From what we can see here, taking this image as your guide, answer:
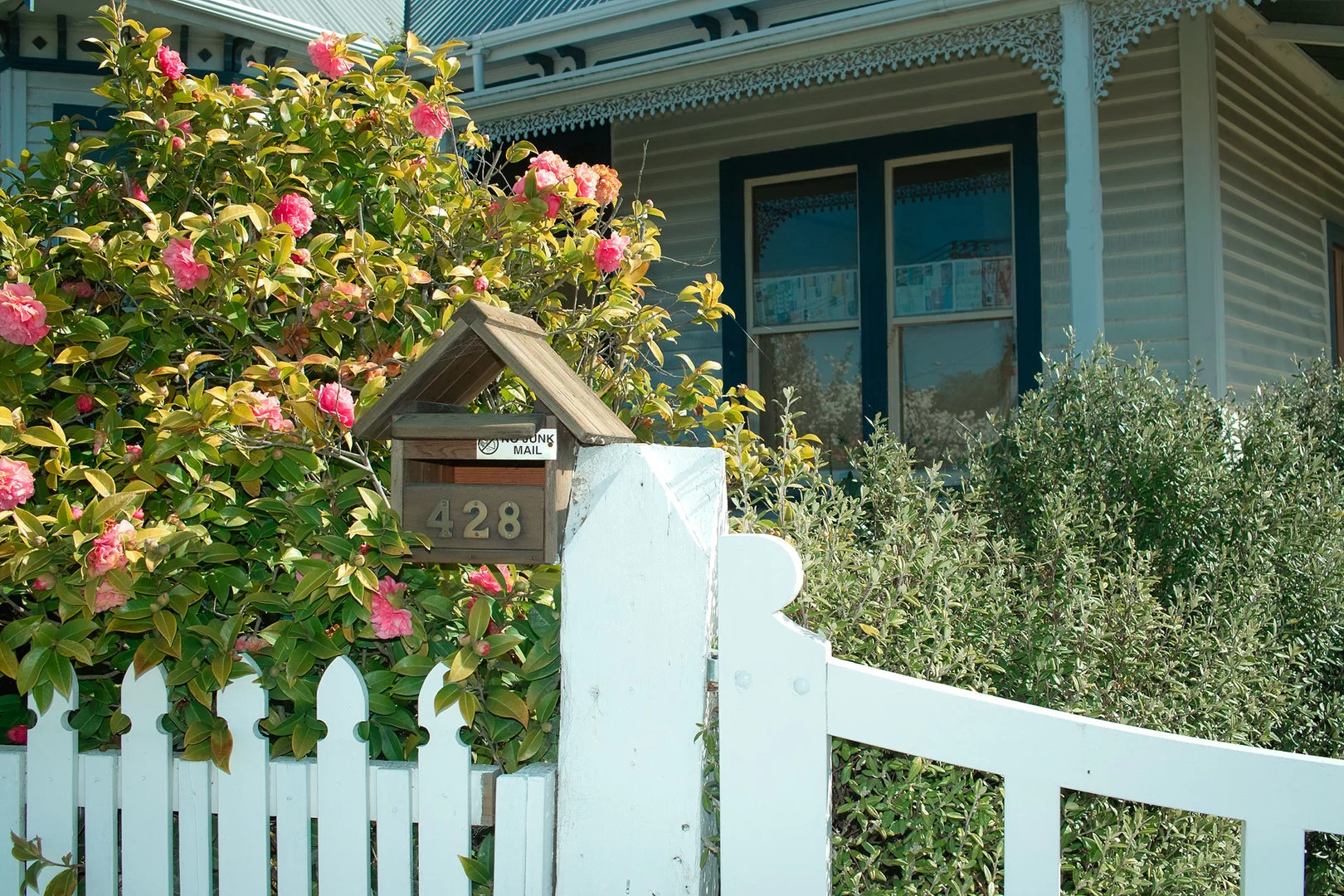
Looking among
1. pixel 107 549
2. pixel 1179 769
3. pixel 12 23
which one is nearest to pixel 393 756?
pixel 107 549

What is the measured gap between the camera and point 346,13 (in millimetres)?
8773

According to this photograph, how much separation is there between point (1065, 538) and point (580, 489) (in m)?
1.15

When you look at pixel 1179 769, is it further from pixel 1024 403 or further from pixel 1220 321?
pixel 1220 321

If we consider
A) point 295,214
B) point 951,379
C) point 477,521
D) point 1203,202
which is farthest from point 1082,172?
point 477,521

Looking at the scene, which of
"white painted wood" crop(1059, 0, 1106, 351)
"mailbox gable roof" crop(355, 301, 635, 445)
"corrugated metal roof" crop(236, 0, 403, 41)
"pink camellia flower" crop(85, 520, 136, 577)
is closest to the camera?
"mailbox gable roof" crop(355, 301, 635, 445)

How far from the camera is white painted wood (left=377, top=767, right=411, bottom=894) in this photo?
1846mm

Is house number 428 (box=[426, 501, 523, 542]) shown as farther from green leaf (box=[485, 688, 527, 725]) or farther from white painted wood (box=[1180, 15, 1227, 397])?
white painted wood (box=[1180, 15, 1227, 397])

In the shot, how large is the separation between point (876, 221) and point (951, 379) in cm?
106

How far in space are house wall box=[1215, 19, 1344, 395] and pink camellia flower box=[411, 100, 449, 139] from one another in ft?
15.7

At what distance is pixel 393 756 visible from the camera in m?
2.03

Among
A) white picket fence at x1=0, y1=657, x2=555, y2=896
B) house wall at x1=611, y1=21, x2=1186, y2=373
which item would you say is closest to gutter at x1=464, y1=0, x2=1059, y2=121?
house wall at x1=611, y1=21, x2=1186, y2=373

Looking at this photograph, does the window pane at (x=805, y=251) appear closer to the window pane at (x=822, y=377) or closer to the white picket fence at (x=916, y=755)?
the window pane at (x=822, y=377)

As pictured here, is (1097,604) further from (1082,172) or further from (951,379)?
(951,379)

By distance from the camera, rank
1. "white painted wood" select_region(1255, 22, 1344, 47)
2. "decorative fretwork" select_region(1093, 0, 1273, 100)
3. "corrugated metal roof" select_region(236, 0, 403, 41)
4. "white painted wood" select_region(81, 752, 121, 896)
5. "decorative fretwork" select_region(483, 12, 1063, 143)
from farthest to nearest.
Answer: "corrugated metal roof" select_region(236, 0, 403, 41), "white painted wood" select_region(1255, 22, 1344, 47), "decorative fretwork" select_region(483, 12, 1063, 143), "decorative fretwork" select_region(1093, 0, 1273, 100), "white painted wood" select_region(81, 752, 121, 896)
